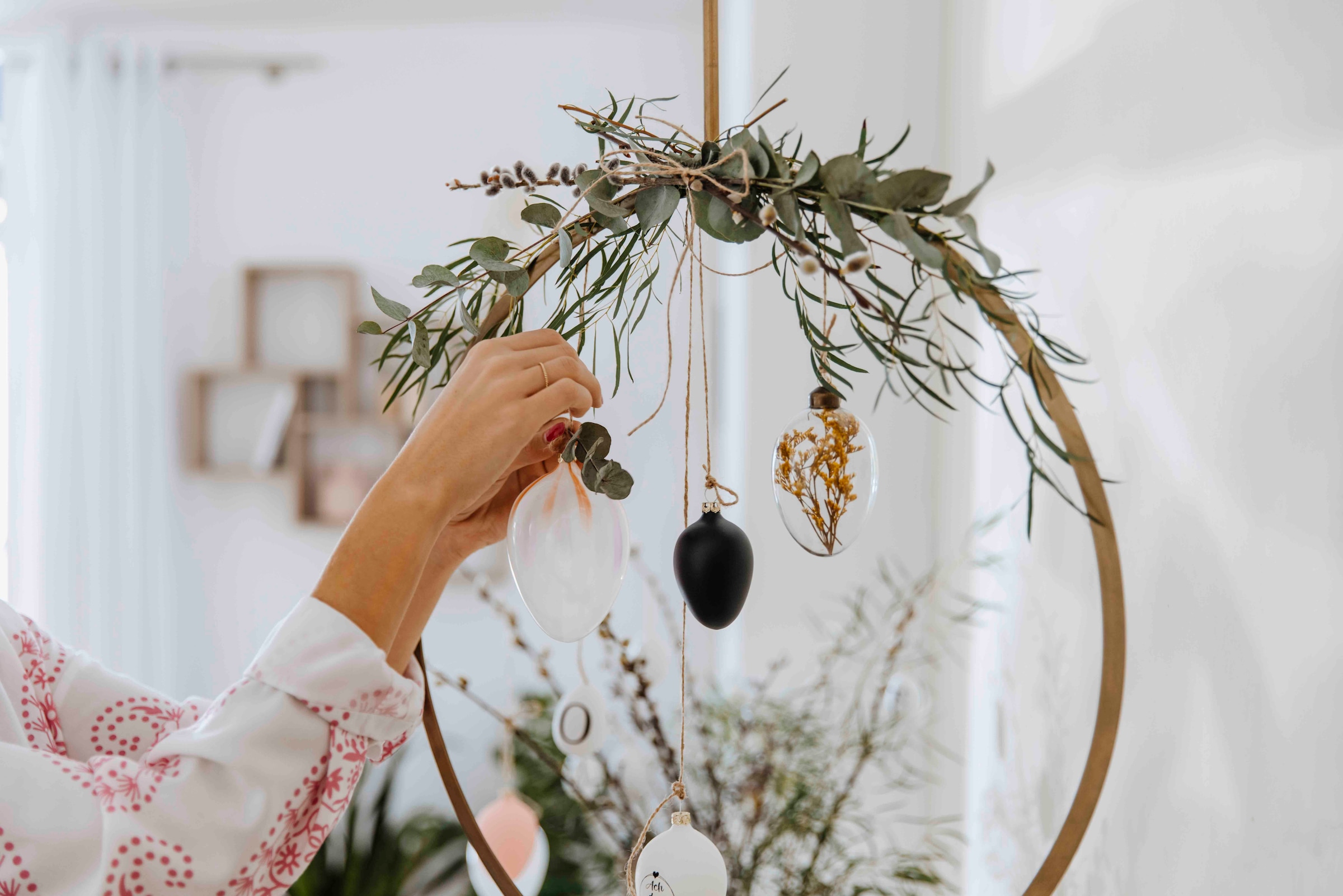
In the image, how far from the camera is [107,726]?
705 mm

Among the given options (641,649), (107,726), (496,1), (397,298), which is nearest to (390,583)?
(107,726)

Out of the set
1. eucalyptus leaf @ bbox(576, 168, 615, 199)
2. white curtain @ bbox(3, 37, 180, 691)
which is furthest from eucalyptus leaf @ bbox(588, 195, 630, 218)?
white curtain @ bbox(3, 37, 180, 691)

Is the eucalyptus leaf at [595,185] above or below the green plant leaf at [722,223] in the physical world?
above

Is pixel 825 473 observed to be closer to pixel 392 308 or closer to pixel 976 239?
pixel 976 239

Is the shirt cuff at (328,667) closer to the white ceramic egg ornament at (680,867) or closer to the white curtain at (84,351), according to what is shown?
the white ceramic egg ornament at (680,867)

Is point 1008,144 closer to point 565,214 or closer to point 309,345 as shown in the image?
point 565,214

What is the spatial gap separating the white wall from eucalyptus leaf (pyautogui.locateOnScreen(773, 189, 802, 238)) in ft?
1.10

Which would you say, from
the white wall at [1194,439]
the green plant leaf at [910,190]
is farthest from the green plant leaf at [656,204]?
the white wall at [1194,439]

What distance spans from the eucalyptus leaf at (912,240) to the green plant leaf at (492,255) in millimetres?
228

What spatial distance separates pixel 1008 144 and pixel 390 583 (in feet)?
3.24

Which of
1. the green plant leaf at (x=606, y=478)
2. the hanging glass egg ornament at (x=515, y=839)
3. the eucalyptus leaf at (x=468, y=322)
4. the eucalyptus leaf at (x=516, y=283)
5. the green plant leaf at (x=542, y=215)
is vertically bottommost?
the hanging glass egg ornament at (x=515, y=839)

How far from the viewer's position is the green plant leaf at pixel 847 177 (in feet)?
1.59

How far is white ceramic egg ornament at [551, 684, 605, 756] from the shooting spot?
2.77ft

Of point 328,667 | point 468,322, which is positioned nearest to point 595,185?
point 468,322
